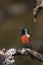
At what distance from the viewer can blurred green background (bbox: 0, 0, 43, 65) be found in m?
6.50

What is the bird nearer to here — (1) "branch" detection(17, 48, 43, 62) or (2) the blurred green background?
(1) "branch" detection(17, 48, 43, 62)

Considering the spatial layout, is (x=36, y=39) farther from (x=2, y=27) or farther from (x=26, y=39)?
(x=26, y=39)

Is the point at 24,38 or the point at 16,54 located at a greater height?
the point at 24,38

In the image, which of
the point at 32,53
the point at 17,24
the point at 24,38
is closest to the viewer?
the point at 32,53

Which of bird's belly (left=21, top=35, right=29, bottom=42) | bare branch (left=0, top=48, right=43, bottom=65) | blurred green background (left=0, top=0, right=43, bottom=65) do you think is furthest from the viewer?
blurred green background (left=0, top=0, right=43, bottom=65)

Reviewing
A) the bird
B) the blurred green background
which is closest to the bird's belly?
the bird

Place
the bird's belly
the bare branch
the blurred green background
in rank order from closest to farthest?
1. the bare branch
2. the bird's belly
3. the blurred green background

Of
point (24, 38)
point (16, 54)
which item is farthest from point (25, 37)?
point (16, 54)

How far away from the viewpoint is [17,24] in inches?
269

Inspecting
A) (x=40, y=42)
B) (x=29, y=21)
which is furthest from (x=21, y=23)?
(x=40, y=42)

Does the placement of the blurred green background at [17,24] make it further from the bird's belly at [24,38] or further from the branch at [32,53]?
the branch at [32,53]

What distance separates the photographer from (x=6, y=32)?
6.91 m

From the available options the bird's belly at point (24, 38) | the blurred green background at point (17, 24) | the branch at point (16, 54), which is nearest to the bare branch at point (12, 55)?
the branch at point (16, 54)

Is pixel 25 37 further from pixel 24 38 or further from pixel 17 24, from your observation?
pixel 17 24
